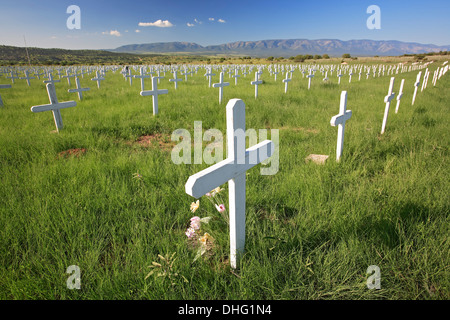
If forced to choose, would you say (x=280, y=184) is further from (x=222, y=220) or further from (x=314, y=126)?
(x=314, y=126)

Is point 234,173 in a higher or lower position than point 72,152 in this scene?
higher

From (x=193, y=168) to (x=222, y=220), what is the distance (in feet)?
4.21

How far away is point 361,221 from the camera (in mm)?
2027

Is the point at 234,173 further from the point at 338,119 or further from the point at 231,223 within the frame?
the point at 338,119

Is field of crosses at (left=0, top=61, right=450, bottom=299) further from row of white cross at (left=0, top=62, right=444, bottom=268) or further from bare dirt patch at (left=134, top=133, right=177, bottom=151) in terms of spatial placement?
bare dirt patch at (left=134, top=133, right=177, bottom=151)

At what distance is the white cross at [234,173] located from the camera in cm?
125

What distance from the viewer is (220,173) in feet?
4.42

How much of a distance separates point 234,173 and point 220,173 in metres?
0.15

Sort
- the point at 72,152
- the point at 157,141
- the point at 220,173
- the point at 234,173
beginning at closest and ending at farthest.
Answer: the point at 220,173
the point at 234,173
the point at 72,152
the point at 157,141

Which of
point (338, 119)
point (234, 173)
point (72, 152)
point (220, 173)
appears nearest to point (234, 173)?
point (234, 173)

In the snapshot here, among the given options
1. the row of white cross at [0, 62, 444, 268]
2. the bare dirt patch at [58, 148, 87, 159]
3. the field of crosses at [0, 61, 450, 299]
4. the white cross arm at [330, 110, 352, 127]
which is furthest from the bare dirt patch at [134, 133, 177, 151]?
the row of white cross at [0, 62, 444, 268]

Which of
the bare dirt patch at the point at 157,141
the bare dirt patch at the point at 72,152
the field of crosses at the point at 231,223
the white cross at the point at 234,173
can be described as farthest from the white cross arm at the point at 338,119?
the bare dirt patch at the point at 72,152

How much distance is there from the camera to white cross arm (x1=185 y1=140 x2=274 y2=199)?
3.93ft
